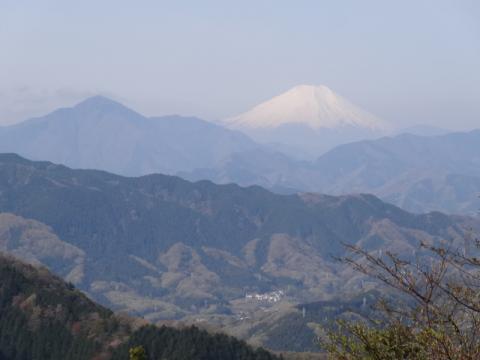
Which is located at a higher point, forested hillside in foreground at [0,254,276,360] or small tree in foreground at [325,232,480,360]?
small tree in foreground at [325,232,480,360]

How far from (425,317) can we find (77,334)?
14345cm

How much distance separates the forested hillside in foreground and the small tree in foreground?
116 meters

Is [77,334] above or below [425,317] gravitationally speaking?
below

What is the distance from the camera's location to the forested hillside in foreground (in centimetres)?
14450

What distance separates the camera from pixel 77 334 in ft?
517

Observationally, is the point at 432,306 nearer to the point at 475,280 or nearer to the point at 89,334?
the point at 475,280

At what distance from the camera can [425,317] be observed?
22.3 metres

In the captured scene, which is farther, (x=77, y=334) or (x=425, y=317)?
(x=77, y=334)

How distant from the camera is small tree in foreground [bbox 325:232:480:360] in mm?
20312

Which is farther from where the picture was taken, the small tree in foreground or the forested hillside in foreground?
the forested hillside in foreground

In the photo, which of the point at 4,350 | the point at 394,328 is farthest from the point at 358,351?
the point at 4,350

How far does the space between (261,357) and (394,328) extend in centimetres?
13516

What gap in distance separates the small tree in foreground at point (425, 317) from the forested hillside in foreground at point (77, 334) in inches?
4566

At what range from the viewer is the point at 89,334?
156625 mm
